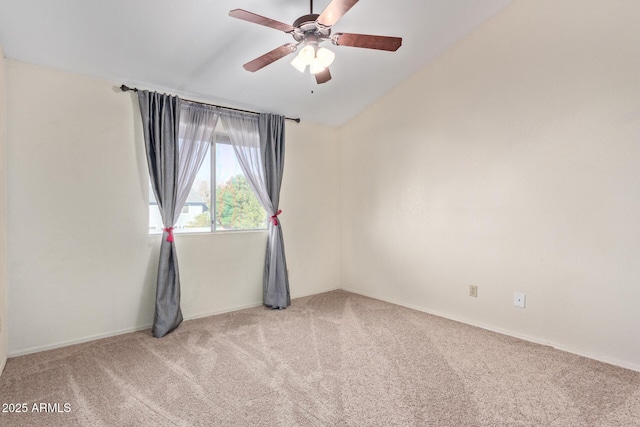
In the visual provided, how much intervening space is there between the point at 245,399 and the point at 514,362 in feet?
6.42

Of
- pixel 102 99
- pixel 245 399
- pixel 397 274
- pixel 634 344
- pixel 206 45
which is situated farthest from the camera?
pixel 397 274

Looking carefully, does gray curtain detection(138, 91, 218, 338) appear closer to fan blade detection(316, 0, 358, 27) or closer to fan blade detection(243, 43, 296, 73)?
fan blade detection(243, 43, 296, 73)

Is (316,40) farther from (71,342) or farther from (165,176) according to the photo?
(71,342)

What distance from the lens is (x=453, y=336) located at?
298 cm

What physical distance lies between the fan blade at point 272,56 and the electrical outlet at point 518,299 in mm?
2779

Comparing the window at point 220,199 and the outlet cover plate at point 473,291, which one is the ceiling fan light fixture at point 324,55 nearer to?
the window at point 220,199

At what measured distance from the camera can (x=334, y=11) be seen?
1854mm

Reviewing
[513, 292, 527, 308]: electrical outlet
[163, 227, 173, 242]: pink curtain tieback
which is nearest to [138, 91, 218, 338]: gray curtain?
[163, 227, 173, 242]: pink curtain tieback

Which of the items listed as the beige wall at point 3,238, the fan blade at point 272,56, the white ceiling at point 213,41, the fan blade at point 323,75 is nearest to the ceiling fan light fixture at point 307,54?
the fan blade at point 272,56

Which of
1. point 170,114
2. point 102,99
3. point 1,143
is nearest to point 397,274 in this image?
point 170,114

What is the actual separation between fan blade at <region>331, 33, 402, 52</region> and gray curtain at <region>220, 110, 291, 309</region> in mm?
1850

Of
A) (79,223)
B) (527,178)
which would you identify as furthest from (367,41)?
(79,223)

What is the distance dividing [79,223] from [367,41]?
276cm

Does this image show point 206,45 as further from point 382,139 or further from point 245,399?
point 245,399
